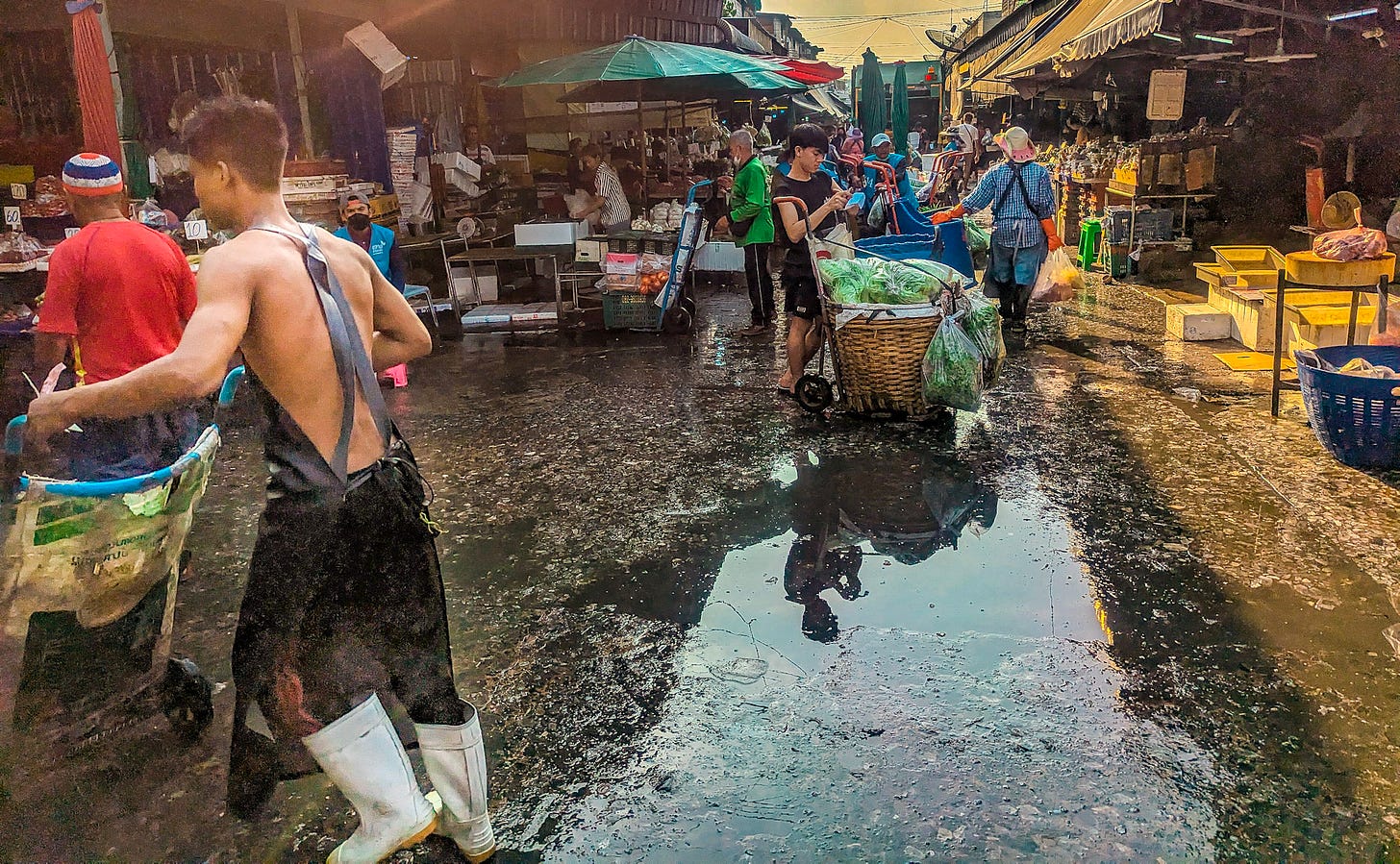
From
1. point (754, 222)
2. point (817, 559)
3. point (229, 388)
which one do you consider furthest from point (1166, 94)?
point (229, 388)

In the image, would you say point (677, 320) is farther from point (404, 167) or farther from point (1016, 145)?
point (404, 167)

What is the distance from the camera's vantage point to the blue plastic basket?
5.25 metres

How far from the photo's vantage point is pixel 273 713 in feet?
8.54

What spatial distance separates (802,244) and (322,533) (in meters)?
5.14

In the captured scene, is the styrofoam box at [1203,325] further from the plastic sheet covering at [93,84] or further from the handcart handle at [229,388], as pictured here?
the plastic sheet covering at [93,84]

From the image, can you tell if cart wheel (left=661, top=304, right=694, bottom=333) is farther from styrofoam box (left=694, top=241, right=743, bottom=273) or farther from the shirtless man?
the shirtless man

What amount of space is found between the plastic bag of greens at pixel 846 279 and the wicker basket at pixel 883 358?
7 cm

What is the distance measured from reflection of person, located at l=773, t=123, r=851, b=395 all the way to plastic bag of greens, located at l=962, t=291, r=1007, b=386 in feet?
3.41

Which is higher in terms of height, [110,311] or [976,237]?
[110,311]

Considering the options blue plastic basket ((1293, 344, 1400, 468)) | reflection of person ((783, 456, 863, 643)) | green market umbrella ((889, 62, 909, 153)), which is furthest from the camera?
green market umbrella ((889, 62, 909, 153))

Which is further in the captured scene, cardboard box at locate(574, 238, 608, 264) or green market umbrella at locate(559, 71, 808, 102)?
green market umbrella at locate(559, 71, 808, 102)

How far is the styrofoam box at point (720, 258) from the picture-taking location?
13.1 m

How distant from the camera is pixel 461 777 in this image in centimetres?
275

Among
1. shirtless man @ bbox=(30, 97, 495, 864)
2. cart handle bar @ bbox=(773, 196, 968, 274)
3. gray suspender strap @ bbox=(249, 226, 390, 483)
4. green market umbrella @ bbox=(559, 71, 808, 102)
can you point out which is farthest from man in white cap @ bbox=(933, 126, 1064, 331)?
gray suspender strap @ bbox=(249, 226, 390, 483)
